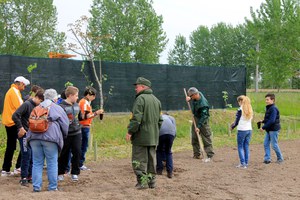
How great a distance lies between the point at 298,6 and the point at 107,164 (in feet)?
45.0

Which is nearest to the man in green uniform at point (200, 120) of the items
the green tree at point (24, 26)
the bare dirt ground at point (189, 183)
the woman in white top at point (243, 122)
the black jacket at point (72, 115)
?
the bare dirt ground at point (189, 183)

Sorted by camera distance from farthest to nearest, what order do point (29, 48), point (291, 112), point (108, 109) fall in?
point (29, 48) < point (291, 112) < point (108, 109)

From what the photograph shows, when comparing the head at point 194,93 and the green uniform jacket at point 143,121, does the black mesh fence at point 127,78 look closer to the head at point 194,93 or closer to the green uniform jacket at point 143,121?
the head at point 194,93

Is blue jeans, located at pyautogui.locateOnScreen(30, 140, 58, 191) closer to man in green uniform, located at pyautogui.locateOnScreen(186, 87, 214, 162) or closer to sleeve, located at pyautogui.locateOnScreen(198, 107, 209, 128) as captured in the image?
man in green uniform, located at pyautogui.locateOnScreen(186, 87, 214, 162)

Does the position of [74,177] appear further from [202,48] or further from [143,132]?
[202,48]

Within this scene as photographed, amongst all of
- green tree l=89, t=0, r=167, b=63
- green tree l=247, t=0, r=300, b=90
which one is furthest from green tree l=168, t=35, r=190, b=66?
green tree l=247, t=0, r=300, b=90

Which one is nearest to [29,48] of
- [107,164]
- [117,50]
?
[117,50]

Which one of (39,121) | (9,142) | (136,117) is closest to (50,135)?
(39,121)

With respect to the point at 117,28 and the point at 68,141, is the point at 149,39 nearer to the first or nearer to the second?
the point at 117,28

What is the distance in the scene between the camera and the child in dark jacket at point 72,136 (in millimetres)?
A: 6680

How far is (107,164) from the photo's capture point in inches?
358

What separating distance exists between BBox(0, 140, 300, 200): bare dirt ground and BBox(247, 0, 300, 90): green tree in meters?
10.3

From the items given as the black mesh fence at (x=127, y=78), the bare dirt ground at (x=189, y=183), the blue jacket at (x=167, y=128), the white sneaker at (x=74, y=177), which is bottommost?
the bare dirt ground at (x=189, y=183)

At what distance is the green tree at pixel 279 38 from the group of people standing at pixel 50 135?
43.7 ft
